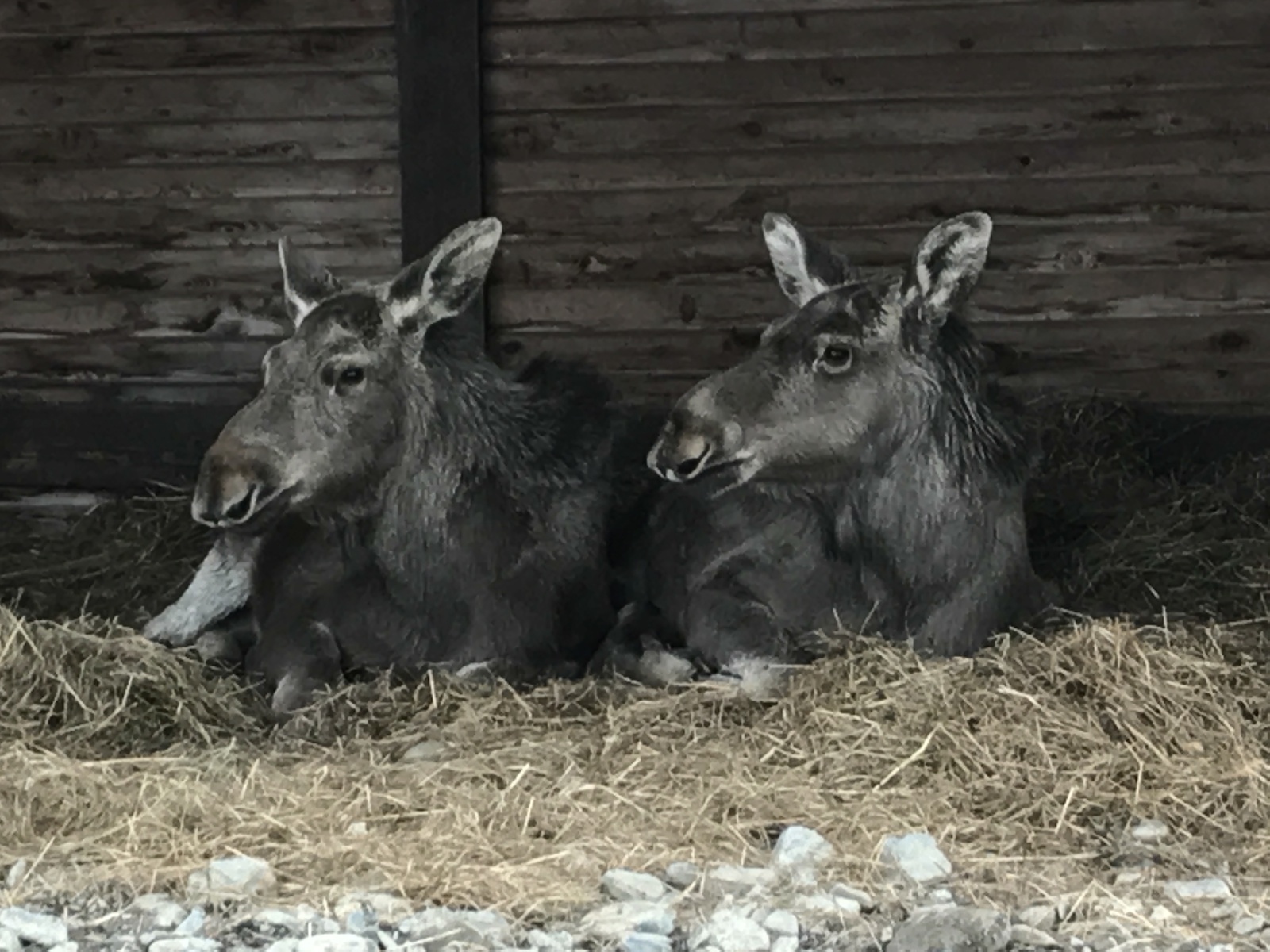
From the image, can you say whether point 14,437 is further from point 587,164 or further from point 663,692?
point 663,692

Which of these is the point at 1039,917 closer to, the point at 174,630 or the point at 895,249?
the point at 174,630

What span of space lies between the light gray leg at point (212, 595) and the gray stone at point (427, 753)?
1.52 metres

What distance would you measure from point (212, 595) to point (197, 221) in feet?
8.37

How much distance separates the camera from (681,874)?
3836mm

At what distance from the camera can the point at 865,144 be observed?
7488mm

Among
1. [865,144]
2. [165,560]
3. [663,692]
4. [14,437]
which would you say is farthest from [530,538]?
[14,437]

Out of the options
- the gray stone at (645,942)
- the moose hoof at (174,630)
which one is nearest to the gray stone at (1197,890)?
the gray stone at (645,942)

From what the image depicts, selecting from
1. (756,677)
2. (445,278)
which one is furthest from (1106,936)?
(445,278)

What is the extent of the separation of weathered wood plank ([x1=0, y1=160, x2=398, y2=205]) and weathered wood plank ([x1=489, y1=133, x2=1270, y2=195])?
666 millimetres

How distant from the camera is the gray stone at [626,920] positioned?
3.52 metres

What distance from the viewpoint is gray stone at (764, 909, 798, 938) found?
3514mm

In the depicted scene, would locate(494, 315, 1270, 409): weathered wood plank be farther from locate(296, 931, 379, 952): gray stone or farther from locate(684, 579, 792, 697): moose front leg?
locate(296, 931, 379, 952): gray stone

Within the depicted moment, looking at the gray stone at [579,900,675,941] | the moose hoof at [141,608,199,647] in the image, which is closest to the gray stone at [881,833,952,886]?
the gray stone at [579,900,675,941]

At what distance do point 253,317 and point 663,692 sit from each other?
3725 millimetres
